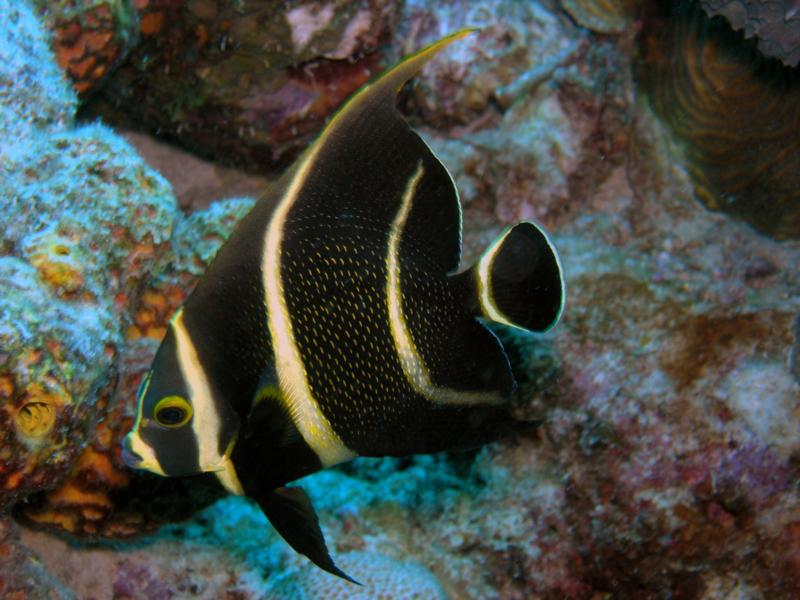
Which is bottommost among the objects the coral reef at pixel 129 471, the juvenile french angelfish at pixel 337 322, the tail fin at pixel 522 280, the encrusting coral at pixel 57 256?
the coral reef at pixel 129 471

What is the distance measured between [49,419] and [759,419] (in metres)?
2.53

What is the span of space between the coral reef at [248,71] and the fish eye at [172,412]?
9.14 feet

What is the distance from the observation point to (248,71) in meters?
3.74

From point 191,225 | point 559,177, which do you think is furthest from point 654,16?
point 191,225

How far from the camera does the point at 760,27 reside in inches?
115

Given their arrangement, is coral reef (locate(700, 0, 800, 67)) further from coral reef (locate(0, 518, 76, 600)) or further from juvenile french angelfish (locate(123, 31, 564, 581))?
coral reef (locate(0, 518, 76, 600))

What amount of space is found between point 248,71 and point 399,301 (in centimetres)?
276

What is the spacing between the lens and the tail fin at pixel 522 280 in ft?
4.82

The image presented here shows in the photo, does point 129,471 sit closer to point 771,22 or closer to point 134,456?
point 134,456

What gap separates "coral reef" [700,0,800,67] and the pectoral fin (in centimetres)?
289

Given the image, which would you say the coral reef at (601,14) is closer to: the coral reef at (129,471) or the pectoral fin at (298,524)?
the coral reef at (129,471)

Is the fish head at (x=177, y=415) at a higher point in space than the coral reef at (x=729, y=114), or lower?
lower

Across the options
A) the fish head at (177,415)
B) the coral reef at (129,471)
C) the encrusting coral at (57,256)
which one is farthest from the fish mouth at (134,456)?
the coral reef at (129,471)

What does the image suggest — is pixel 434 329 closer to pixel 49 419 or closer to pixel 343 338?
pixel 343 338
